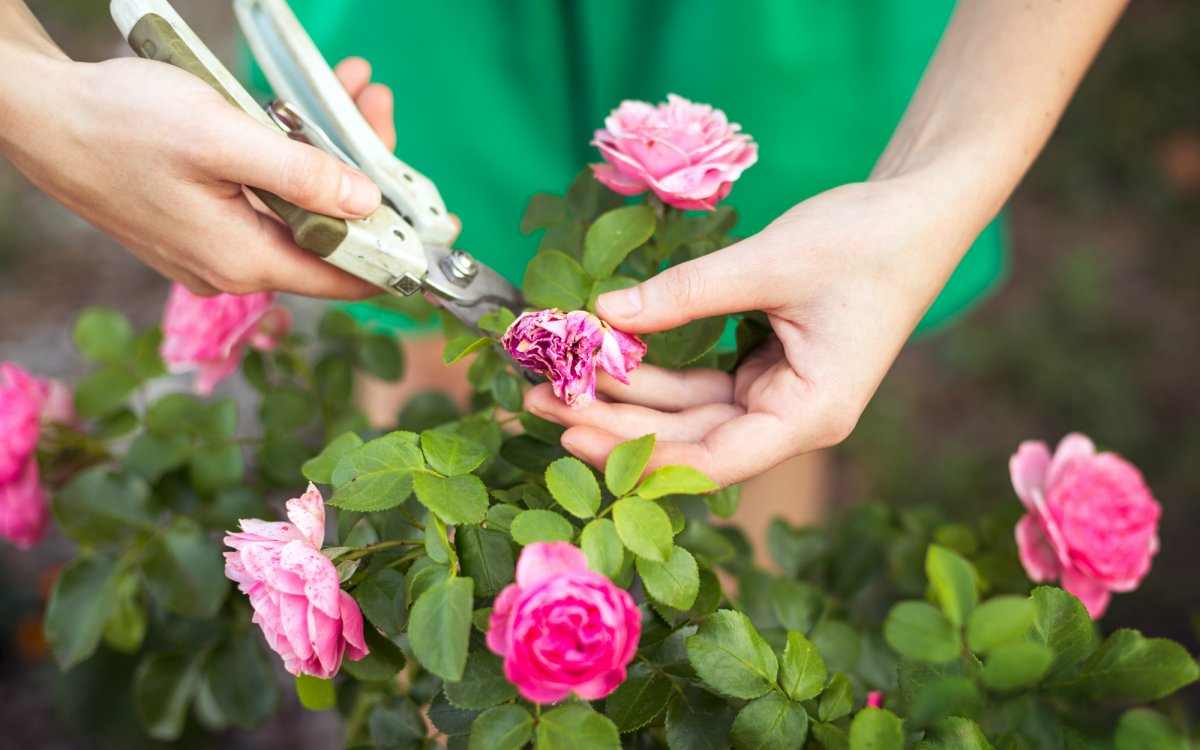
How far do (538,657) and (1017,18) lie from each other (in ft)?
2.77

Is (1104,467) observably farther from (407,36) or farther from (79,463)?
(79,463)

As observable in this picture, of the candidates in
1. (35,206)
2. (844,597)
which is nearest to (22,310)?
(35,206)

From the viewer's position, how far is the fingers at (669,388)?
0.91 meters

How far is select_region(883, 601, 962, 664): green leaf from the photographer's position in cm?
65

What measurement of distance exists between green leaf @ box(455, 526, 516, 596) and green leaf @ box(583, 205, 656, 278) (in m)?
0.26

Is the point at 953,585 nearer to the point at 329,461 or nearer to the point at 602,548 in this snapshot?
the point at 602,548

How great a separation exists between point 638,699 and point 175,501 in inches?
28.9

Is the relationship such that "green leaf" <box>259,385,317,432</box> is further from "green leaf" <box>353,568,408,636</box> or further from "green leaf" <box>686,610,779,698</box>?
"green leaf" <box>686,610,779,698</box>

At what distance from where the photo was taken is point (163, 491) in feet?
4.06

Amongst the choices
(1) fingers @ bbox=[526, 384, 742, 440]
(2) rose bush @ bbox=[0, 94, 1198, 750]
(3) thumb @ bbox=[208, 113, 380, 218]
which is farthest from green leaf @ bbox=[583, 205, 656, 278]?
(3) thumb @ bbox=[208, 113, 380, 218]

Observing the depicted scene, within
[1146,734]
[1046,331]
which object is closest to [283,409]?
[1146,734]

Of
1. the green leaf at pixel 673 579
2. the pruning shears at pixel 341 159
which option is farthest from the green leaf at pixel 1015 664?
the pruning shears at pixel 341 159

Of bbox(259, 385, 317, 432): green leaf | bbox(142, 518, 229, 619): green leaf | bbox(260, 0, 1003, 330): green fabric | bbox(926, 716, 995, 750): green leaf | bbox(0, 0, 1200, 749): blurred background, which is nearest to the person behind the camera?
bbox(926, 716, 995, 750): green leaf

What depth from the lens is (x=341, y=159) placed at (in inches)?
40.2
